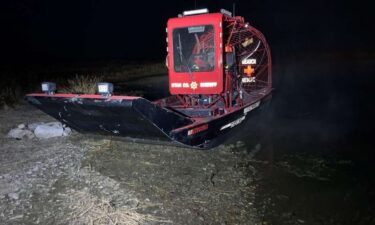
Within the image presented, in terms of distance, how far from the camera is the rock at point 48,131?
Result: 25.1 feet

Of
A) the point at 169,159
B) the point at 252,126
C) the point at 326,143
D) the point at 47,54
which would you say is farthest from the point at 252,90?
the point at 47,54

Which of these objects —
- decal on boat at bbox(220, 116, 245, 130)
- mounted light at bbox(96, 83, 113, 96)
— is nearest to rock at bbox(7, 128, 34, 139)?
mounted light at bbox(96, 83, 113, 96)

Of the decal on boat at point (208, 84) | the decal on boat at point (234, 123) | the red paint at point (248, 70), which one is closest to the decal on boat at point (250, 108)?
the decal on boat at point (234, 123)

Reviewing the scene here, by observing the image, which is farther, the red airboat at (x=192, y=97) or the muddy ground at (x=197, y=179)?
the red airboat at (x=192, y=97)

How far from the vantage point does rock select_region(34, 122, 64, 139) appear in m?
7.66

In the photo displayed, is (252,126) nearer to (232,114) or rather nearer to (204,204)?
(232,114)

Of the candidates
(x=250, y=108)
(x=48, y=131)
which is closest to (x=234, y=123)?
(x=250, y=108)

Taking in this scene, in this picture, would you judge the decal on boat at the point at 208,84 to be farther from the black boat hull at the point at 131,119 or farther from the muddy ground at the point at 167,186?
the muddy ground at the point at 167,186

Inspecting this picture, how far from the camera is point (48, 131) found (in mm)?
7691

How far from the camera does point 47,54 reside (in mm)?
43312

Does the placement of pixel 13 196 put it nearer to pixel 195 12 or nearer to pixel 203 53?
pixel 203 53

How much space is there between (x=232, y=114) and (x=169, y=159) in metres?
1.60

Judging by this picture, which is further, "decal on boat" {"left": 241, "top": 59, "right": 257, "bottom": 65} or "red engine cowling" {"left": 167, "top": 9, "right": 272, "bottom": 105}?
"decal on boat" {"left": 241, "top": 59, "right": 257, "bottom": 65}

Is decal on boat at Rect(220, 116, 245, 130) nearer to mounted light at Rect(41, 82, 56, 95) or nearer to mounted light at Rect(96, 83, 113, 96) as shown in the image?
mounted light at Rect(96, 83, 113, 96)
